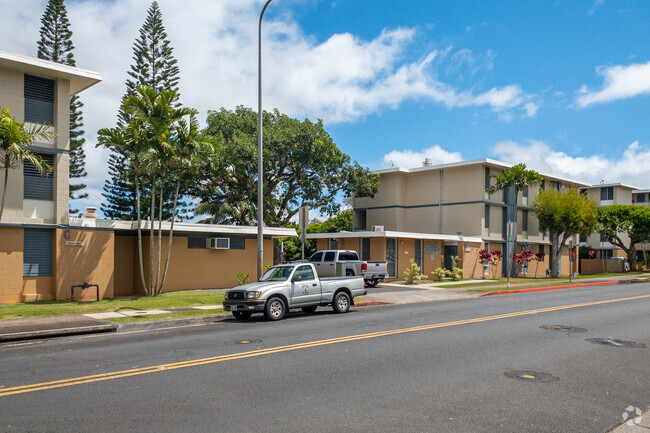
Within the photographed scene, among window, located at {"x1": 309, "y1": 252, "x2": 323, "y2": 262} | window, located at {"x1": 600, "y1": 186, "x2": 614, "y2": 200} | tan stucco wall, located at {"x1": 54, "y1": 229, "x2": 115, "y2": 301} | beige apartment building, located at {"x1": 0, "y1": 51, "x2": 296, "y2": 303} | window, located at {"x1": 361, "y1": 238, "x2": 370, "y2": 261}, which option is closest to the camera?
A: beige apartment building, located at {"x1": 0, "y1": 51, "x2": 296, "y2": 303}

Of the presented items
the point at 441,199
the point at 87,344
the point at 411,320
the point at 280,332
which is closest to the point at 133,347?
the point at 87,344

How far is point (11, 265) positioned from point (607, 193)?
6846 centimetres

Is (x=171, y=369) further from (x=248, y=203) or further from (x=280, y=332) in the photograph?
(x=248, y=203)

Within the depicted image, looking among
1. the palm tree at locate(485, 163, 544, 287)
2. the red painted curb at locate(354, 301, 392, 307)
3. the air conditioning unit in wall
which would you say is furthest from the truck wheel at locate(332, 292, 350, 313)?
the palm tree at locate(485, 163, 544, 287)

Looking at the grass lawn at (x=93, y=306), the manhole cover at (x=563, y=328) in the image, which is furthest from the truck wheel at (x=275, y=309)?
the manhole cover at (x=563, y=328)

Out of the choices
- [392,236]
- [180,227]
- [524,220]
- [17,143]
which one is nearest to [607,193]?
[524,220]

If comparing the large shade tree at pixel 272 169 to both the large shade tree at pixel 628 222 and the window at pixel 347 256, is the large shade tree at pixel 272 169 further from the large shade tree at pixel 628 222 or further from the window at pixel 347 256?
the large shade tree at pixel 628 222

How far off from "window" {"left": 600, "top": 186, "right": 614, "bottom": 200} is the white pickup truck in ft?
201

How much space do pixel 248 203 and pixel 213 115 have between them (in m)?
7.80

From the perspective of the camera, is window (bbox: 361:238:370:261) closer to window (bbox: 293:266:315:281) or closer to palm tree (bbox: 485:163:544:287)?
palm tree (bbox: 485:163:544:287)

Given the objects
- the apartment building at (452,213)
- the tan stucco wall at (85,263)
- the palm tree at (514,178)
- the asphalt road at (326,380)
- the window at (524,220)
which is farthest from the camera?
the window at (524,220)

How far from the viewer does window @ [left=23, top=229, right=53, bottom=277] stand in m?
19.2

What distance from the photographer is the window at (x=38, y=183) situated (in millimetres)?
19641

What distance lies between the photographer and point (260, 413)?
6.13m
